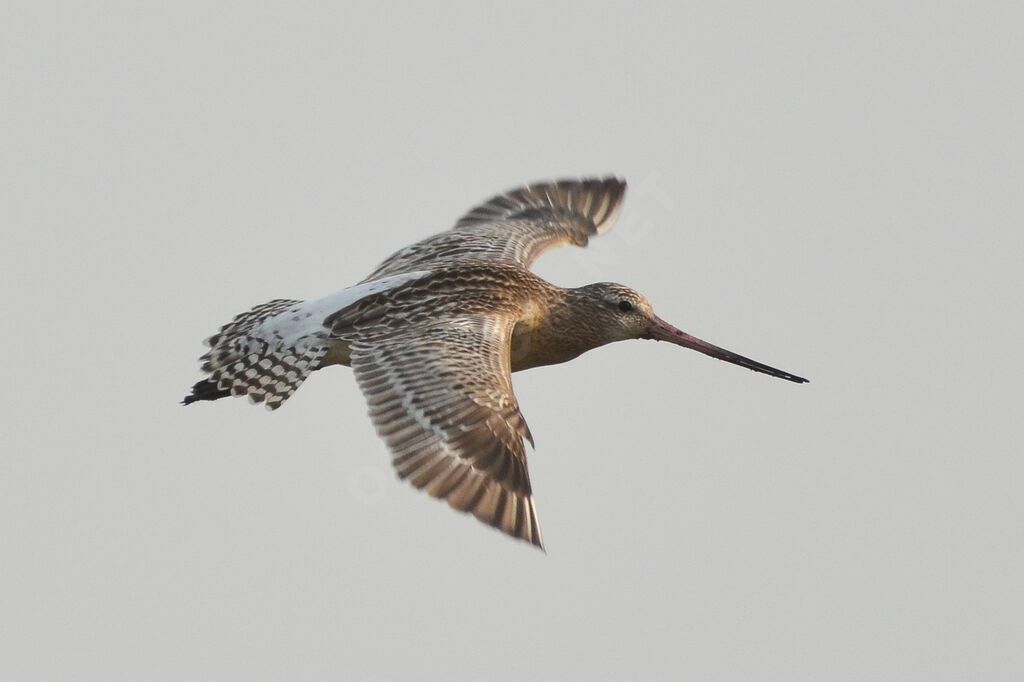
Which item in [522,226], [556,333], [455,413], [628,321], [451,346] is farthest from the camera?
[522,226]

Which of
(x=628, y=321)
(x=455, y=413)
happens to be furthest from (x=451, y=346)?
(x=628, y=321)

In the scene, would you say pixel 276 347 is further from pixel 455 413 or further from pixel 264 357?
pixel 455 413

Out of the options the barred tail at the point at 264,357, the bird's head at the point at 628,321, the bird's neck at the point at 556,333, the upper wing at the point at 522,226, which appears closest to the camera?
the barred tail at the point at 264,357

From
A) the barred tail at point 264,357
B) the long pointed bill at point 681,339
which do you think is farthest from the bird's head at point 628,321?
the barred tail at point 264,357

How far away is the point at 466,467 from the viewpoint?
1120cm

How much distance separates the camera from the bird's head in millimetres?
14016

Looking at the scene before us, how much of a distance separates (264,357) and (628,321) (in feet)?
11.5

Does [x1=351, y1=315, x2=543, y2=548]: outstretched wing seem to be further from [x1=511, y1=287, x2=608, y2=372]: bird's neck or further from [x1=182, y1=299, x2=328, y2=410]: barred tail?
[x1=511, y1=287, x2=608, y2=372]: bird's neck

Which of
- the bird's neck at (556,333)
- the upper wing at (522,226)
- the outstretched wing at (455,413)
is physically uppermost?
the upper wing at (522,226)

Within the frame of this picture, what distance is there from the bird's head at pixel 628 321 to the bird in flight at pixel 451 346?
0.01 metres

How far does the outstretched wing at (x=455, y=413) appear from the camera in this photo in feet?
36.0

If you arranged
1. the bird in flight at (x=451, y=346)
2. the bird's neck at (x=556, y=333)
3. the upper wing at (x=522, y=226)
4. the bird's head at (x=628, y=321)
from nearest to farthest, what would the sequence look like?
the bird in flight at (x=451, y=346) < the bird's neck at (x=556, y=333) < the bird's head at (x=628, y=321) < the upper wing at (x=522, y=226)

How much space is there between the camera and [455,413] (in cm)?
1161

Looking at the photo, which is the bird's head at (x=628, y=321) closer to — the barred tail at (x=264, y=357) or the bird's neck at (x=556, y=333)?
the bird's neck at (x=556, y=333)
